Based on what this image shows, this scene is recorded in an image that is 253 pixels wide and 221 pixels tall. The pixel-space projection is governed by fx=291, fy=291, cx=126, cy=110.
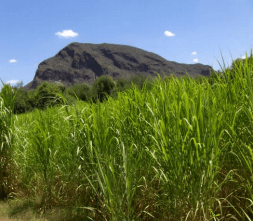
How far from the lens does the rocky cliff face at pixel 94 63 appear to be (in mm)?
135750

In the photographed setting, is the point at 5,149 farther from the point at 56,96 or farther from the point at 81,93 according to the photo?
the point at 81,93

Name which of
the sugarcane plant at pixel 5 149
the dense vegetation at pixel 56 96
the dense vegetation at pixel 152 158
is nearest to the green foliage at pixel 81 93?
the dense vegetation at pixel 56 96

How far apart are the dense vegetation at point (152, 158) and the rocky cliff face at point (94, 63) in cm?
12710

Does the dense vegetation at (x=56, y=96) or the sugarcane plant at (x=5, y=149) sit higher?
the dense vegetation at (x=56, y=96)

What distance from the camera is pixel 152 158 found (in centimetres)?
281

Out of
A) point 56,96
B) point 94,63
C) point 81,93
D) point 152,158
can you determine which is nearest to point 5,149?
point 56,96

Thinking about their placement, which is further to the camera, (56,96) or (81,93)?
(81,93)

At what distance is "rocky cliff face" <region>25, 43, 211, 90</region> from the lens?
136 meters

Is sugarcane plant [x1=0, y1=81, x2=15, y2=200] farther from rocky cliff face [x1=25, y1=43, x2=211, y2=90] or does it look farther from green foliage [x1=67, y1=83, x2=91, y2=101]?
rocky cliff face [x1=25, y1=43, x2=211, y2=90]

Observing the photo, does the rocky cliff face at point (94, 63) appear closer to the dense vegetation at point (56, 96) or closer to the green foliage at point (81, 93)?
the green foliage at point (81, 93)

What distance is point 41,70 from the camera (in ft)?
455

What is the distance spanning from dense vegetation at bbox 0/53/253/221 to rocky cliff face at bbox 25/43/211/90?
127m

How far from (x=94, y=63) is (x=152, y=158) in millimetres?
143045

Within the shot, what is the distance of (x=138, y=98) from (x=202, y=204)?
1621mm
